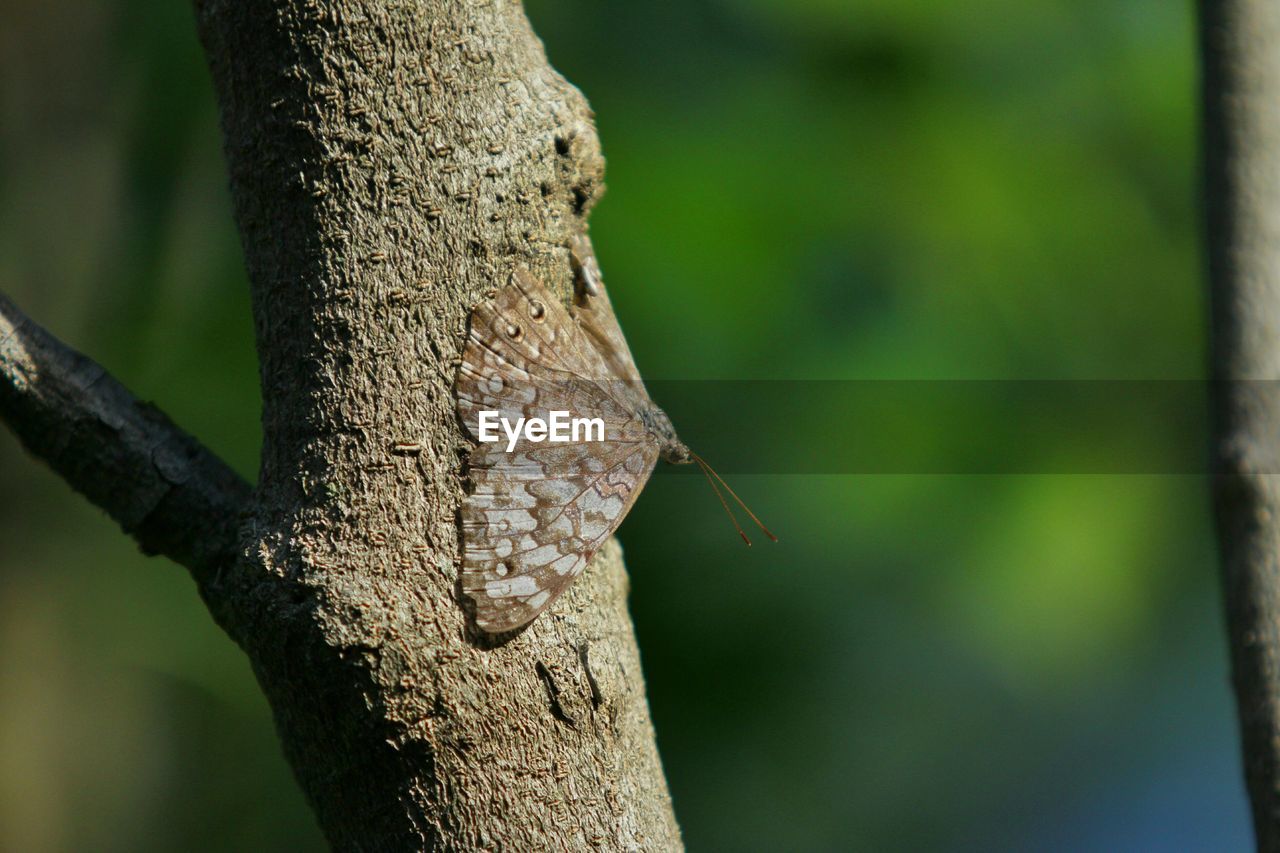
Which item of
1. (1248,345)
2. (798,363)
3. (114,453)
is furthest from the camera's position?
(798,363)

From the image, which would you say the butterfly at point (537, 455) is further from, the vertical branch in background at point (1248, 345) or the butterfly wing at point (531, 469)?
the vertical branch in background at point (1248, 345)

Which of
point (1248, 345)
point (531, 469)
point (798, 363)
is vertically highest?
point (531, 469)

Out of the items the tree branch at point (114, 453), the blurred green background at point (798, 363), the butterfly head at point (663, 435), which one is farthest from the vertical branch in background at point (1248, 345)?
the blurred green background at point (798, 363)

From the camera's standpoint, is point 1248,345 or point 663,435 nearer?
point 663,435

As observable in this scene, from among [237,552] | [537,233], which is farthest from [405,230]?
[237,552]

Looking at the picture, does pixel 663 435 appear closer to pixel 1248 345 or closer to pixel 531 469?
pixel 531 469

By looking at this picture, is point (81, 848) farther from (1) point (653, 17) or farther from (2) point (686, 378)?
(1) point (653, 17)

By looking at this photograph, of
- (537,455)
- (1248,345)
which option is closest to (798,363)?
(1248,345)
